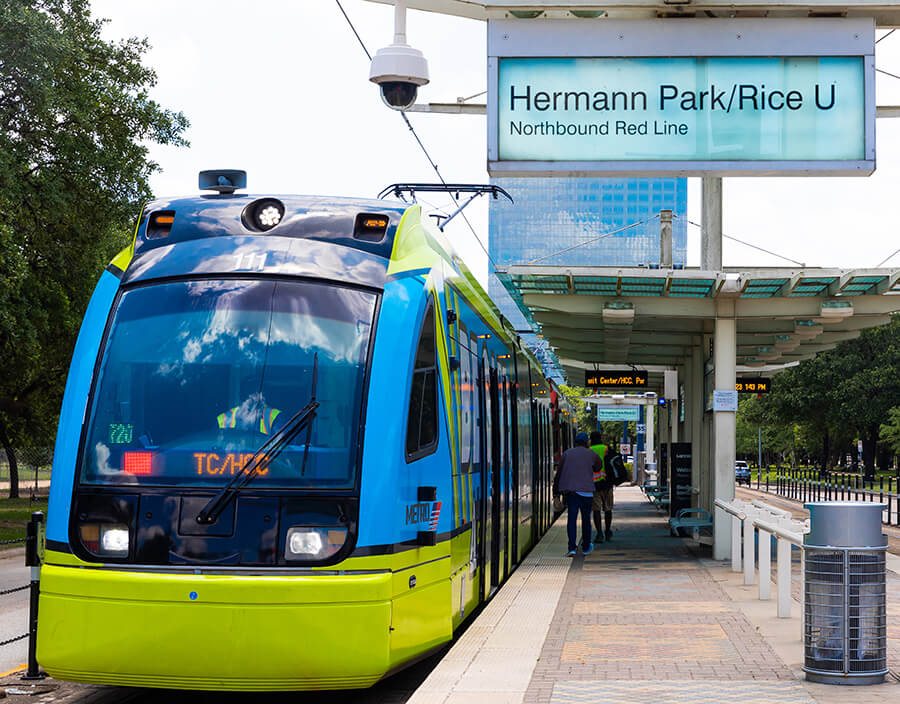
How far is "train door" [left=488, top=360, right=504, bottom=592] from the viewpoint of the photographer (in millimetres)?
11852

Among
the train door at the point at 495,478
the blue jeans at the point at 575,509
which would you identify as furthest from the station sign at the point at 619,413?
the train door at the point at 495,478

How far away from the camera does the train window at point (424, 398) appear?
25.6 feet

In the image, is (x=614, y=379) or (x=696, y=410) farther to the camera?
(x=614, y=379)

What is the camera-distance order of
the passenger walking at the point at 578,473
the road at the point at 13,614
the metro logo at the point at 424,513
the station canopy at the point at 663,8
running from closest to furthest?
1. the metro logo at the point at 424,513
2. the station canopy at the point at 663,8
3. the road at the point at 13,614
4. the passenger walking at the point at 578,473

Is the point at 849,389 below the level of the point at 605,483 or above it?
above

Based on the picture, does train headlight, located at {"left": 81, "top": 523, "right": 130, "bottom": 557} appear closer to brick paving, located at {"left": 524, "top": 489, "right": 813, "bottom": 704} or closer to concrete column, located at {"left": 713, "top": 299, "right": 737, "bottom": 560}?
brick paving, located at {"left": 524, "top": 489, "right": 813, "bottom": 704}

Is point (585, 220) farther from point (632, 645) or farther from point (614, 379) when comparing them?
point (632, 645)

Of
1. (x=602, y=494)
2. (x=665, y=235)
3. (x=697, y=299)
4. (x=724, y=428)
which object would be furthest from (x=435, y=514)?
(x=665, y=235)

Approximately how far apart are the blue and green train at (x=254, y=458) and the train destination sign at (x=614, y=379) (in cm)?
2273

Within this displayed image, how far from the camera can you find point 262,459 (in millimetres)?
7266

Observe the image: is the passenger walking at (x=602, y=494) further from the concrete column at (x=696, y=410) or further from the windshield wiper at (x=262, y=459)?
the windshield wiper at (x=262, y=459)

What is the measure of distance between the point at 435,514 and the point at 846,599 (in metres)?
2.62

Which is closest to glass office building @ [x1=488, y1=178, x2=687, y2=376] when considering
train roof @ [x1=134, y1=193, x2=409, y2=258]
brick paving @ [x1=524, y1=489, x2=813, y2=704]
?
brick paving @ [x1=524, y1=489, x2=813, y2=704]

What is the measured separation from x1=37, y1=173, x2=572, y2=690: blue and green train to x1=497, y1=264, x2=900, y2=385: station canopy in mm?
8821
